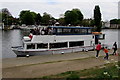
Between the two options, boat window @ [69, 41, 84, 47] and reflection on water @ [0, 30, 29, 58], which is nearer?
boat window @ [69, 41, 84, 47]

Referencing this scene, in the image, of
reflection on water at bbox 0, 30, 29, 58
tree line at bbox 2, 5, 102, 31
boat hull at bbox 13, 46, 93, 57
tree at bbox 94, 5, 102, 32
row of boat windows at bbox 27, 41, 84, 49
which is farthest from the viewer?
tree at bbox 94, 5, 102, 32

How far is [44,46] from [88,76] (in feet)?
44.9

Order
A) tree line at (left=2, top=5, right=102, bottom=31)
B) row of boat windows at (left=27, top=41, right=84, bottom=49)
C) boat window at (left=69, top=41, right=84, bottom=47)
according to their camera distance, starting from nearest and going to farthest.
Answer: row of boat windows at (left=27, top=41, right=84, bottom=49) → boat window at (left=69, top=41, right=84, bottom=47) → tree line at (left=2, top=5, right=102, bottom=31)

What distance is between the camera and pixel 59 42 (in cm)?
2458

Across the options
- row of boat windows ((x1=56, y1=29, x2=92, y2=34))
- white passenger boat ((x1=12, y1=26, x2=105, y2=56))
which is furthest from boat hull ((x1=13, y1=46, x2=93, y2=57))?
row of boat windows ((x1=56, y1=29, x2=92, y2=34))

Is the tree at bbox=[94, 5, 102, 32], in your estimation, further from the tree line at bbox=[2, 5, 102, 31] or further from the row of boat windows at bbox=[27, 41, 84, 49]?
the row of boat windows at bbox=[27, 41, 84, 49]

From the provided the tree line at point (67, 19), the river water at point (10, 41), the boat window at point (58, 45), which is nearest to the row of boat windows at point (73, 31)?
the boat window at point (58, 45)

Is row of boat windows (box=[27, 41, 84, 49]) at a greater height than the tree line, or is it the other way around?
the tree line

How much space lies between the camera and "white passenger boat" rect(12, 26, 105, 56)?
23.5 meters

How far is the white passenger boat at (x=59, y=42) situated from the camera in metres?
23.5

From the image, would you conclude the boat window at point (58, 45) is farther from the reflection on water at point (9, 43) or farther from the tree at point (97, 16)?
the tree at point (97, 16)

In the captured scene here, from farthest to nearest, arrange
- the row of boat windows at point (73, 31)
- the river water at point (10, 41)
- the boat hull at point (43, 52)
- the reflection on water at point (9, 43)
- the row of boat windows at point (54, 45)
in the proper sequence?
the river water at point (10, 41) → the reflection on water at point (9, 43) → the row of boat windows at point (73, 31) → the row of boat windows at point (54, 45) → the boat hull at point (43, 52)

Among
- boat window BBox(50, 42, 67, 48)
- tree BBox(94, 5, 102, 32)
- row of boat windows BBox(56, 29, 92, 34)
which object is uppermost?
tree BBox(94, 5, 102, 32)

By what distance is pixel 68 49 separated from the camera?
25219 mm
